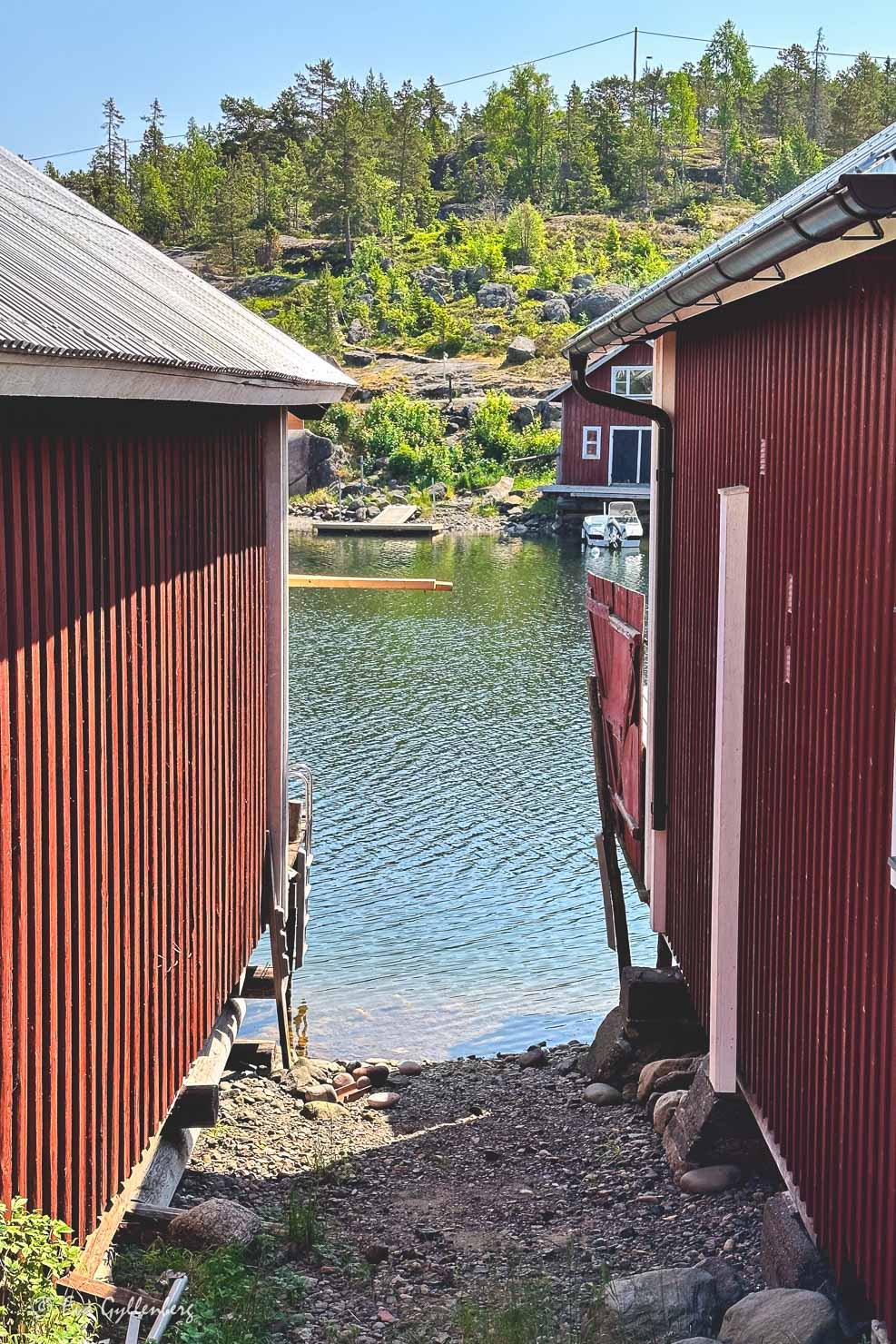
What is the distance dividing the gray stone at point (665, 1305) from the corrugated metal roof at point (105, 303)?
3.30 metres

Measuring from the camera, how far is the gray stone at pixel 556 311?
2640 inches

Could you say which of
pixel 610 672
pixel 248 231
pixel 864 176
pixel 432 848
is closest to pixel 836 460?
pixel 864 176

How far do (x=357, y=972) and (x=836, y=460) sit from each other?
8195mm

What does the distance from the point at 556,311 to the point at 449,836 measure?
54.5 m

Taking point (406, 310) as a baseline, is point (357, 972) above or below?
below

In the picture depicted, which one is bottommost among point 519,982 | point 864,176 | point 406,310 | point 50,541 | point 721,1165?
point 519,982

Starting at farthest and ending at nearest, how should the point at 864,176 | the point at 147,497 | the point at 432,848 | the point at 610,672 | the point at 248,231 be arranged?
the point at 248,231 < the point at 432,848 < the point at 610,672 < the point at 147,497 < the point at 864,176

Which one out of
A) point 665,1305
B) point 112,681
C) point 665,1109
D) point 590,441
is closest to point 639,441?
point 590,441

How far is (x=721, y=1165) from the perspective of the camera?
22.4ft

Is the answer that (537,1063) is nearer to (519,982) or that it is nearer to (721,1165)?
(519,982)

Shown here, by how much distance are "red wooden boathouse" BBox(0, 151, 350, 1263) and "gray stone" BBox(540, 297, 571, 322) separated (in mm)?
60251

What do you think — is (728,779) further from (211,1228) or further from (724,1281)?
(211,1228)

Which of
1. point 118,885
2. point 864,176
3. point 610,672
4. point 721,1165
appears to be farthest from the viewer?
point 610,672

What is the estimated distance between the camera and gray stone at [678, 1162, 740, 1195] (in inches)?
264
